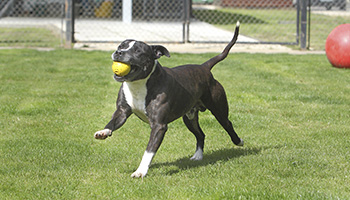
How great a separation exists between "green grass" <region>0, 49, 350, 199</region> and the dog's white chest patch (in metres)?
0.61

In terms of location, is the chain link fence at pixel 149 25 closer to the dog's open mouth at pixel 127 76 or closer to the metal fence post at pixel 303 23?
the metal fence post at pixel 303 23

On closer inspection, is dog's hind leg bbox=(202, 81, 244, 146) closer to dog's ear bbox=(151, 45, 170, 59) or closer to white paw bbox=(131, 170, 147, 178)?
dog's ear bbox=(151, 45, 170, 59)

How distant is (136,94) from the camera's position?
4.77 metres

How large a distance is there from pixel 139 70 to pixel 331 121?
3522 mm

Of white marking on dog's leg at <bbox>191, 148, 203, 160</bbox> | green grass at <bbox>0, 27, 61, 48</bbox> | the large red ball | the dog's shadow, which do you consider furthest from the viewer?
green grass at <bbox>0, 27, 61, 48</bbox>

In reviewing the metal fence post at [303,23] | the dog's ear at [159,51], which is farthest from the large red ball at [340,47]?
the dog's ear at [159,51]

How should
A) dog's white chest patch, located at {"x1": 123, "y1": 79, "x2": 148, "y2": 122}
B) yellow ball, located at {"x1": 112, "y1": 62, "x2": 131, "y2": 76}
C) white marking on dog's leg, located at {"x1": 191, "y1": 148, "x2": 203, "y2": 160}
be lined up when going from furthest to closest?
white marking on dog's leg, located at {"x1": 191, "y1": 148, "x2": 203, "y2": 160} → dog's white chest patch, located at {"x1": 123, "y1": 79, "x2": 148, "y2": 122} → yellow ball, located at {"x1": 112, "y1": 62, "x2": 131, "y2": 76}

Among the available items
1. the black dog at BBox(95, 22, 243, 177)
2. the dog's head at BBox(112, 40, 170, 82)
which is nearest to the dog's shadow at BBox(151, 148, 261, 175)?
the black dog at BBox(95, 22, 243, 177)

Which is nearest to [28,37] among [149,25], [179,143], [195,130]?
[149,25]

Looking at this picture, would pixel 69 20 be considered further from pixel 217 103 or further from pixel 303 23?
pixel 217 103

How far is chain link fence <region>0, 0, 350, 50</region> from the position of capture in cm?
1683

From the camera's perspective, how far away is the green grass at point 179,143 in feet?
14.7

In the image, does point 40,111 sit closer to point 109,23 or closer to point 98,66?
point 98,66

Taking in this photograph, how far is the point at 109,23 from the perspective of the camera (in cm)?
2420
